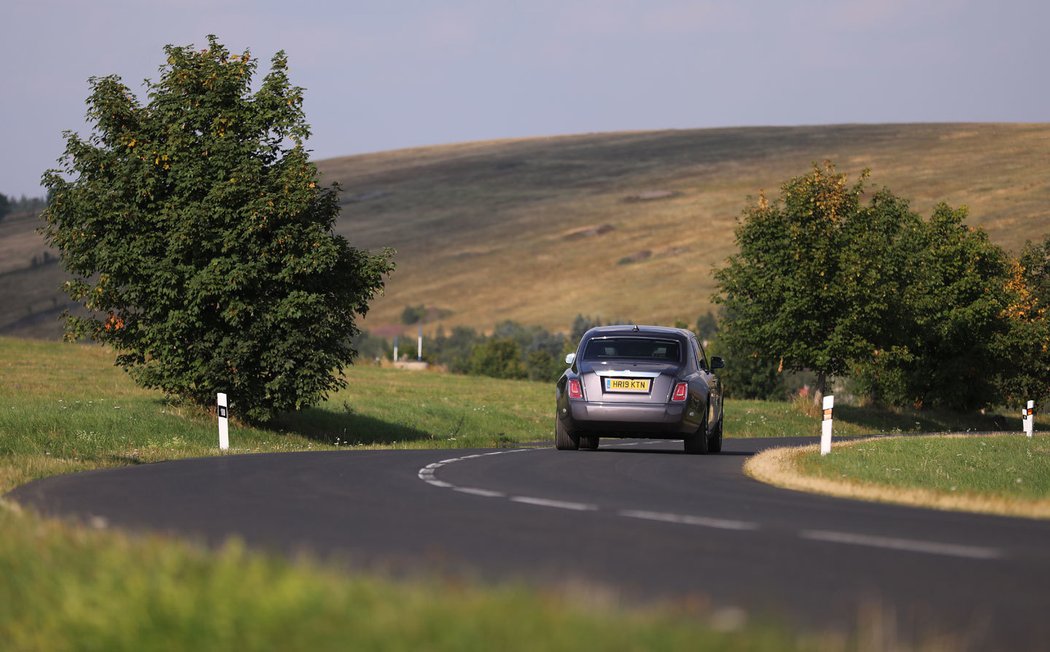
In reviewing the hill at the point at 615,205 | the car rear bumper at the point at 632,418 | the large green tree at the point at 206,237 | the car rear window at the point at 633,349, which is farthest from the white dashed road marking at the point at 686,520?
the hill at the point at 615,205

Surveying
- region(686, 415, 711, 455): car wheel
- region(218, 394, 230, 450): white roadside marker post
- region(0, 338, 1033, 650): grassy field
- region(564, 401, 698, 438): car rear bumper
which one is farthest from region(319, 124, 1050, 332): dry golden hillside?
region(0, 338, 1033, 650): grassy field

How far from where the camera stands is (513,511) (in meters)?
11.7

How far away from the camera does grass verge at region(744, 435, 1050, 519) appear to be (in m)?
13.8

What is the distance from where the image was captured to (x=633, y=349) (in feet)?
73.2

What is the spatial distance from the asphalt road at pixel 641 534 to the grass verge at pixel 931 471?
72 centimetres

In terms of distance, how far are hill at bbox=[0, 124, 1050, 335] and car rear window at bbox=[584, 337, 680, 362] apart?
267 feet

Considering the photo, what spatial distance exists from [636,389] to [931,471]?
752 cm

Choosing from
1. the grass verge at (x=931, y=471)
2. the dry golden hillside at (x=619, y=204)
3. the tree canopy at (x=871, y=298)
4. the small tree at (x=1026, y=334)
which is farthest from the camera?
the dry golden hillside at (x=619, y=204)

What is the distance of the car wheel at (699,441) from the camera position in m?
22.4

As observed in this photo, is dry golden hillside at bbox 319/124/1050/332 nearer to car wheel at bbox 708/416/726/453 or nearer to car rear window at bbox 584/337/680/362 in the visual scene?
car wheel at bbox 708/416/726/453

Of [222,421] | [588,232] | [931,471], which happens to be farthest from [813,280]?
[588,232]

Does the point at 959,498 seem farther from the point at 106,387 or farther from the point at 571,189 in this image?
the point at 571,189

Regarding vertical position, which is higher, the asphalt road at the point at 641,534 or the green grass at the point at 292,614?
the green grass at the point at 292,614

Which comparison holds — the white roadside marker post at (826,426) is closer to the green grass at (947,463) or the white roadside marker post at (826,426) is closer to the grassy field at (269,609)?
the green grass at (947,463)
